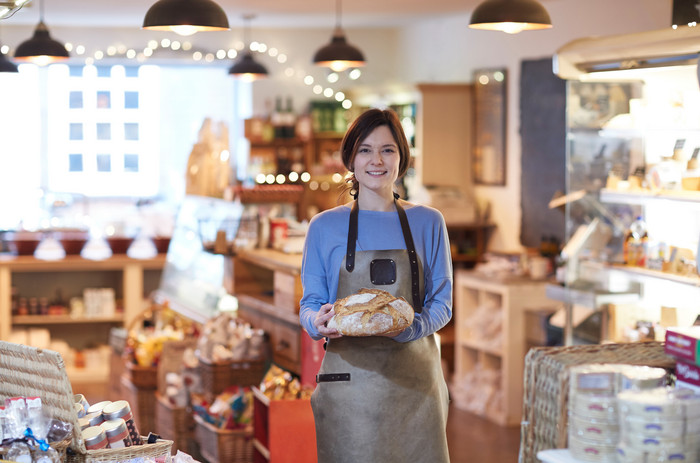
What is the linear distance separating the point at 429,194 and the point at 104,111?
4800 millimetres

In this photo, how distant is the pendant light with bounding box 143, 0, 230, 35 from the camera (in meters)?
4.00

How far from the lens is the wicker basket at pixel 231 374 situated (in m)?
5.30

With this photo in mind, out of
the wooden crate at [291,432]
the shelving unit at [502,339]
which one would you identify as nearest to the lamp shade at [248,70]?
the shelving unit at [502,339]

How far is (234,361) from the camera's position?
5.31 metres

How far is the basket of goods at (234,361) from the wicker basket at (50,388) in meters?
2.58

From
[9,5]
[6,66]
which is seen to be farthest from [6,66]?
[9,5]

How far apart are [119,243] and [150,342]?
2315 mm

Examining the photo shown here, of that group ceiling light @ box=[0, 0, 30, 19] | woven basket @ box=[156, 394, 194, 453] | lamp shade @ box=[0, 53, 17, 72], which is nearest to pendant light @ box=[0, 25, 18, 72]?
lamp shade @ box=[0, 53, 17, 72]

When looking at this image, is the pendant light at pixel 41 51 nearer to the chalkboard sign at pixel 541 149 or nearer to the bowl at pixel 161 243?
the bowl at pixel 161 243

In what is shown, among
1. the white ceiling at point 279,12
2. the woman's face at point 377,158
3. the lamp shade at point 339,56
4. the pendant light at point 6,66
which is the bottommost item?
the woman's face at point 377,158

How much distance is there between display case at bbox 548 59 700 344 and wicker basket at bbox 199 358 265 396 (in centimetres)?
177

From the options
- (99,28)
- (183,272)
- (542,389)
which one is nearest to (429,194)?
(183,272)

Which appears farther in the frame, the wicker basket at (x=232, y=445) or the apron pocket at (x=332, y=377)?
the wicker basket at (x=232, y=445)

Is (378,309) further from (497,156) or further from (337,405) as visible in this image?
(497,156)
